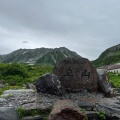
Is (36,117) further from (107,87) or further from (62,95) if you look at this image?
(107,87)

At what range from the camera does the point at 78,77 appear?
59.1 ft

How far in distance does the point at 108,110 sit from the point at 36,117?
3.09m

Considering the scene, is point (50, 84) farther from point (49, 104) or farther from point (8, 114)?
point (8, 114)

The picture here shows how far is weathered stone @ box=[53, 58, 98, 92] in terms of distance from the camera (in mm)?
17875

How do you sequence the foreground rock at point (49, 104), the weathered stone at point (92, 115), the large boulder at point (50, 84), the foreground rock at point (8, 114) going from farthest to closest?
the large boulder at point (50, 84), the foreground rock at point (49, 104), the weathered stone at point (92, 115), the foreground rock at point (8, 114)

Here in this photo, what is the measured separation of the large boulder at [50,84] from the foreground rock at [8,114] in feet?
14.8

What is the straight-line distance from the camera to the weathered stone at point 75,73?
17.9 m

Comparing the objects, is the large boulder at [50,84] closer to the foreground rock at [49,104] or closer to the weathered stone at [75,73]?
the foreground rock at [49,104]

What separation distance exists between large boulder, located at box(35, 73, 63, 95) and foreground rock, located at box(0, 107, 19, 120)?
451 centimetres

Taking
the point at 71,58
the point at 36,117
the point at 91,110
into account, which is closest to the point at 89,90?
the point at 71,58

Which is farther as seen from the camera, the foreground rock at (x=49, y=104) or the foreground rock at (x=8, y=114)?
the foreground rock at (x=49, y=104)

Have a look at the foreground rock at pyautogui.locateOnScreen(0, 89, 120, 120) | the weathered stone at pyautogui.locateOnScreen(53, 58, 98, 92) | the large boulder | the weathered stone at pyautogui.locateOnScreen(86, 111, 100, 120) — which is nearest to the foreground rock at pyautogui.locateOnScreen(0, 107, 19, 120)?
the foreground rock at pyautogui.locateOnScreen(0, 89, 120, 120)

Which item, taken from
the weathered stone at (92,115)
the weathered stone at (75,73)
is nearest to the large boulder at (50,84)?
the weathered stone at (75,73)

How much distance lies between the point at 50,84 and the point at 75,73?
2.27 metres
